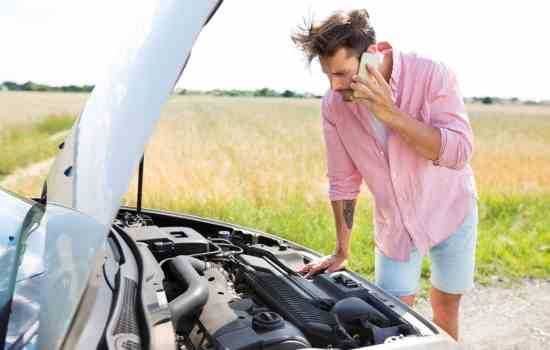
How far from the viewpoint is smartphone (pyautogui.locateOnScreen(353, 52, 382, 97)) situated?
2.10 meters

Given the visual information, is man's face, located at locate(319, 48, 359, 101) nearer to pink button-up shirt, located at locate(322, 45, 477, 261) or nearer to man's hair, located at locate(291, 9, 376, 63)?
man's hair, located at locate(291, 9, 376, 63)

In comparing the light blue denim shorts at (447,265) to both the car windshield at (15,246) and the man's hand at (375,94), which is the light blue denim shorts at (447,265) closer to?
the man's hand at (375,94)

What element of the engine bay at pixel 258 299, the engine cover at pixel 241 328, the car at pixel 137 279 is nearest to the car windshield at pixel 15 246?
the car at pixel 137 279

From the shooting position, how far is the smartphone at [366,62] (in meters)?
2.10

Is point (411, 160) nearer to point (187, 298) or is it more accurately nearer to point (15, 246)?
point (187, 298)

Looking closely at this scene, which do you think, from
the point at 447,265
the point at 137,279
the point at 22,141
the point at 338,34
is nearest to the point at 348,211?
the point at 447,265

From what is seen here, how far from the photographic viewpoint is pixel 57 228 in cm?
142

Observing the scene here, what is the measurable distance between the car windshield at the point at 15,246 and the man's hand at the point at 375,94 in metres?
1.18

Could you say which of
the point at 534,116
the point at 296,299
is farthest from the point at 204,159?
the point at 534,116

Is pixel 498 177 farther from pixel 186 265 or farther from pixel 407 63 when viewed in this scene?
pixel 186 265

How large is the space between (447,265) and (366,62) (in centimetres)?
102

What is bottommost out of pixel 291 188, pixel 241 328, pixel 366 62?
pixel 291 188

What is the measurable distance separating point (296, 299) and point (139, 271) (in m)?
0.56

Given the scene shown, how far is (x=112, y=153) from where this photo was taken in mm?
1383
